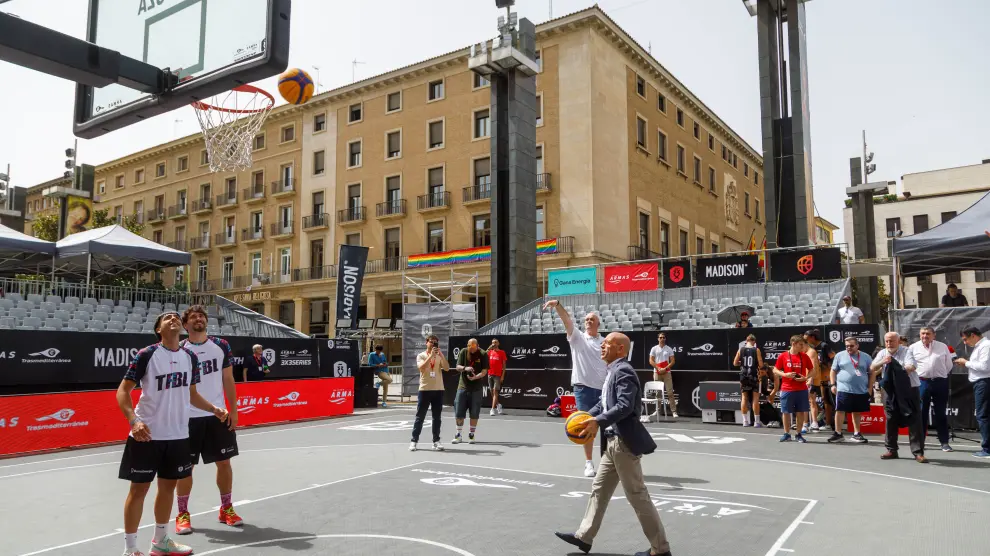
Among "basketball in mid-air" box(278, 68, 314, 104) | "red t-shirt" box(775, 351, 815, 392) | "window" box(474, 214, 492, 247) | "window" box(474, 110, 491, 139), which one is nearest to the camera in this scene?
"red t-shirt" box(775, 351, 815, 392)

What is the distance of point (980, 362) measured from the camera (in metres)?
10.7

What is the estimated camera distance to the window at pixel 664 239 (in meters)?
43.0

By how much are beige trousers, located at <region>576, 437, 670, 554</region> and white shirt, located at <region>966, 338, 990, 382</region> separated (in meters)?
7.93

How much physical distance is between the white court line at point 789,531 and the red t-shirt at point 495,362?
11.2m

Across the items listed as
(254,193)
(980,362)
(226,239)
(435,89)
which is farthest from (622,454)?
(226,239)

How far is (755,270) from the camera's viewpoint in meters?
21.8

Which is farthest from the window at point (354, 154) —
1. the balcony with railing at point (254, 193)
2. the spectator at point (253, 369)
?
the spectator at point (253, 369)

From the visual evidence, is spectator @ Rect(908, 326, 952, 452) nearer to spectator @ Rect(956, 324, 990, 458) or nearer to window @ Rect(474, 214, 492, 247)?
spectator @ Rect(956, 324, 990, 458)

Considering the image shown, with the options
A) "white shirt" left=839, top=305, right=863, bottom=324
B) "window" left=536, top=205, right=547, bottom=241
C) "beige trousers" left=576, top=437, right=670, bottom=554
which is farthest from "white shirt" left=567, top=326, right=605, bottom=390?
"window" left=536, top=205, right=547, bottom=241

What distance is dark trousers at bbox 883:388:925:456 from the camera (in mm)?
10484

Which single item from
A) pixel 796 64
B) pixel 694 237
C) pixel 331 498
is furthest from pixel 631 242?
pixel 331 498

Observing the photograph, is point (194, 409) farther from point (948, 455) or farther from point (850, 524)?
point (948, 455)

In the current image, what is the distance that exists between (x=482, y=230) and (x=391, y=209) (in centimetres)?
683

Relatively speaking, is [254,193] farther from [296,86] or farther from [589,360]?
[589,360]
